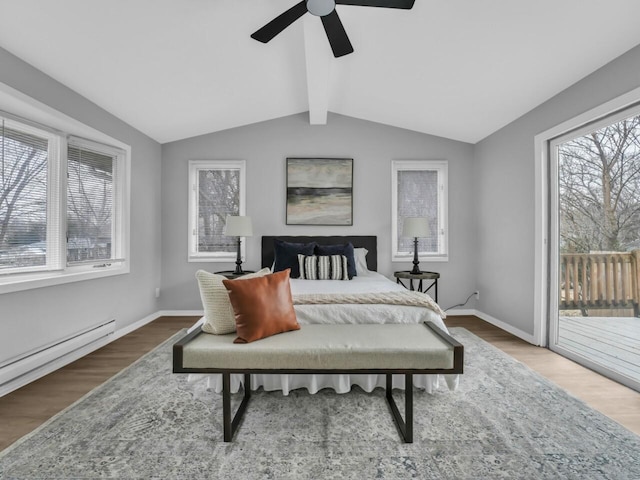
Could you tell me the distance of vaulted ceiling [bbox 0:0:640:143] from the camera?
2.17m

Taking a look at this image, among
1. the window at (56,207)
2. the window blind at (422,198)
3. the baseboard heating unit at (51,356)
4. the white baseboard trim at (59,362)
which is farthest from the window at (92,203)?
the window blind at (422,198)

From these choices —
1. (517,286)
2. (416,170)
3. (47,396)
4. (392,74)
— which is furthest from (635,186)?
(47,396)

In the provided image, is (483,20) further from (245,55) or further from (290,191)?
(290,191)

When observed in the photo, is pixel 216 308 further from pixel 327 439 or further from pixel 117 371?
pixel 117 371

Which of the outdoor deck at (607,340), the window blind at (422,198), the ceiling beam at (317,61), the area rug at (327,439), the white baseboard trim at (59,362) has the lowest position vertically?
the area rug at (327,439)

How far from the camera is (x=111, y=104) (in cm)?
325

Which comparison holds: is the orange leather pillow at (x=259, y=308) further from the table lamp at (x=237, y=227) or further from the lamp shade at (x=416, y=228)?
the lamp shade at (x=416, y=228)

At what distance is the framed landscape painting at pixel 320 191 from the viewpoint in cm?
453

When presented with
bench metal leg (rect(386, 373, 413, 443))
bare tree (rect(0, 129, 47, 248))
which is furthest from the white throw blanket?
bare tree (rect(0, 129, 47, 248))

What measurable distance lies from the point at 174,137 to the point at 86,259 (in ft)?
6.49

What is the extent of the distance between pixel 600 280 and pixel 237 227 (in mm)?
3600

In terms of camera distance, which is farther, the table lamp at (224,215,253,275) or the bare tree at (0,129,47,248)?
the table lamp at (224,215,253,275)

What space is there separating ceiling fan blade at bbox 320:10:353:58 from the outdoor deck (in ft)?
9.60

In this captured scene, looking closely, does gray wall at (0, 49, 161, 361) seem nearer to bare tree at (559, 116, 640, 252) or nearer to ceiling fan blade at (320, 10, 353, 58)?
ceiling fan blade at (320, 10, 353, 58)
